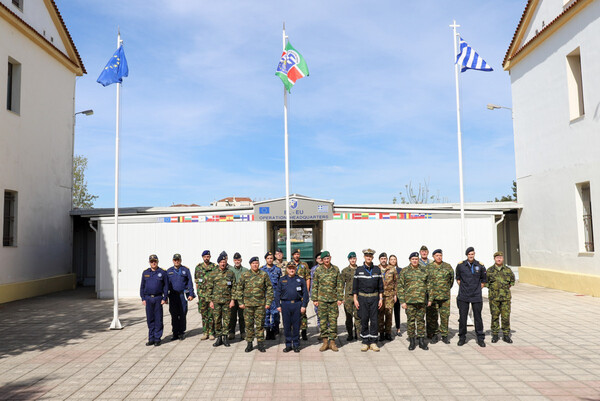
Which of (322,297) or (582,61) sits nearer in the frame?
(322,297)

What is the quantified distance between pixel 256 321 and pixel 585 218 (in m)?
13.6

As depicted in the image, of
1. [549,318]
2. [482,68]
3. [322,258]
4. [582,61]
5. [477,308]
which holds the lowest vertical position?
[549,318]

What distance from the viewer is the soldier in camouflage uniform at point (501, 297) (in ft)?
28.6

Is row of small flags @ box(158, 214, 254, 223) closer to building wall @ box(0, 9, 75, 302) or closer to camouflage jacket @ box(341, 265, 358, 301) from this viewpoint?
building wall @ box(0, 9, 75, 302)

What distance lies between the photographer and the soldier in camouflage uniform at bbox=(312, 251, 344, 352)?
27.5ft

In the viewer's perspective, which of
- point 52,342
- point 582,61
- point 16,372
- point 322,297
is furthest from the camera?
point 582,61

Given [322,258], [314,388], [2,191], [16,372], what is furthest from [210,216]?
[314,388]

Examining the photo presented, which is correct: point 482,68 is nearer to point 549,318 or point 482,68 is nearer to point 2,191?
point 549,318

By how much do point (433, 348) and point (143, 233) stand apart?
1153cm

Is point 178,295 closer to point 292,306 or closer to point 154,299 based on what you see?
point 154,299

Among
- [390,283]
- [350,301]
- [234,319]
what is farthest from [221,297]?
[390,283]

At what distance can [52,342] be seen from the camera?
9.31 m

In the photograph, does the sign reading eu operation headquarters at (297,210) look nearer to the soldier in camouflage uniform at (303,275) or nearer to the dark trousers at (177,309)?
the soldier in camouflage uniform at (303,275)

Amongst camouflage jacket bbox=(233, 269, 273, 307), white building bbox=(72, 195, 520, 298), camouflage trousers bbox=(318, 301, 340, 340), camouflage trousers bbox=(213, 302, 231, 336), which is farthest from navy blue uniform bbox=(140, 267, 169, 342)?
white building bbox=(72, 195, 520, 298)
